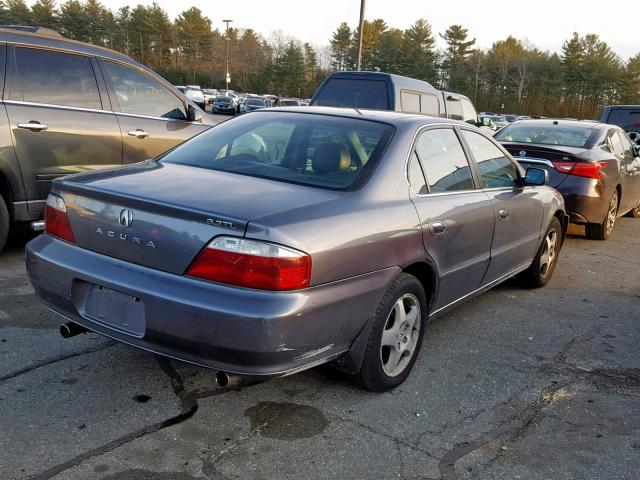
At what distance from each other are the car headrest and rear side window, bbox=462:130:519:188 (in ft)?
4.00

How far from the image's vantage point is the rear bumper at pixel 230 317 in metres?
2.49

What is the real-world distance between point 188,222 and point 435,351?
2.04 metres

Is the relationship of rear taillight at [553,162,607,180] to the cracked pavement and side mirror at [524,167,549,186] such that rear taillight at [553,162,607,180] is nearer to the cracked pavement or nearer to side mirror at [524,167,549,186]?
side mirror at [524,167,549,186]

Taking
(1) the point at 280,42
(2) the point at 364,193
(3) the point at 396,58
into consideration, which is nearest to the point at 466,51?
(3) the point at 396,58

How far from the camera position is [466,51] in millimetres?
81562

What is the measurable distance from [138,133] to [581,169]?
205 inches

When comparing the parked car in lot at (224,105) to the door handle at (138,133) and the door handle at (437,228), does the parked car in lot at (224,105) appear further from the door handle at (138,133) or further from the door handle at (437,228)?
the door handle at (437,228)

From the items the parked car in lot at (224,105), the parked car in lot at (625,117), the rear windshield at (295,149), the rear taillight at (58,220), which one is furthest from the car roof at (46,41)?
the parked car in lot at (224,105)

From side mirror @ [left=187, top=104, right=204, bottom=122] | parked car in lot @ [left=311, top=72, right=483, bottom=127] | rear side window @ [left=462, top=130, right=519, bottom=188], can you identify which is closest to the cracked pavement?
rear side window @ [left=462, top=130, right=519, bottom=188]

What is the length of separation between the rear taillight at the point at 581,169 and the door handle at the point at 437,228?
460 cm

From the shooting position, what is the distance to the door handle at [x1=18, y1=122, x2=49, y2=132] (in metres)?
5.16

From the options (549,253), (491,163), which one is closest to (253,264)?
(491,163)

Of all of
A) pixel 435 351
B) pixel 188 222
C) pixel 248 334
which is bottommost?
pixel 435 351

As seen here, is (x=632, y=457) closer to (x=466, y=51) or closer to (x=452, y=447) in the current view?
(x=452, y=447)
